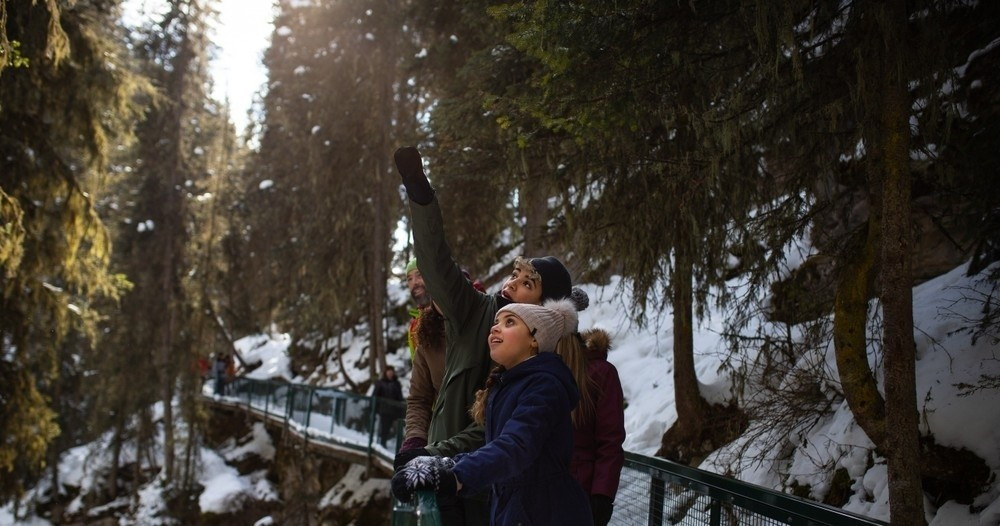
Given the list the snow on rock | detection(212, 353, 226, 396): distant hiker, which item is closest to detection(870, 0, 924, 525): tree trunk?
the snow on rock

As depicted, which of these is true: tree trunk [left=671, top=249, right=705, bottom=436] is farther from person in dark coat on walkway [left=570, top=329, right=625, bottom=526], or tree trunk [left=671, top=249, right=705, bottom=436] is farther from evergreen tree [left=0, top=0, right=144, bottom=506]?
evergreen tree [left=0, top=0, right=144, bottom=506]

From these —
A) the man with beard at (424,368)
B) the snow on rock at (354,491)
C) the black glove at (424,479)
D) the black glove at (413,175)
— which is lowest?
the snow on rock at (354,491)

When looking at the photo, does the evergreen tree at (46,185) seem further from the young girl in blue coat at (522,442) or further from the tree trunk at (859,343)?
the tree trunk at (859,343)

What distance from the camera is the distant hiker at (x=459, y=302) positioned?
2.55m

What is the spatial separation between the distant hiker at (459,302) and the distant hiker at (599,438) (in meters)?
0.35

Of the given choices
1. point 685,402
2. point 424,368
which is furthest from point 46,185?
point 685,402

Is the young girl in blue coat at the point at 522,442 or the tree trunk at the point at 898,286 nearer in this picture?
the young girl in blue coat at the point at 522,442

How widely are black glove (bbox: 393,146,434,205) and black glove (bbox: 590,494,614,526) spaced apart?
155 centimetres

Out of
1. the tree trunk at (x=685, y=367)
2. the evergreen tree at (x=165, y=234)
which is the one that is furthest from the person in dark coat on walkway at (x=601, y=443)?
the evergreen tree at (x=165, y=234)

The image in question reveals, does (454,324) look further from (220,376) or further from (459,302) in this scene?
(220,376)

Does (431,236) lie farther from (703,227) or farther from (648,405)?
(648,405)

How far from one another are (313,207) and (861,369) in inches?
615

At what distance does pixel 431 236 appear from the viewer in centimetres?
260

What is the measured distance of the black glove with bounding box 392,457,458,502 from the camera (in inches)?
71.7
